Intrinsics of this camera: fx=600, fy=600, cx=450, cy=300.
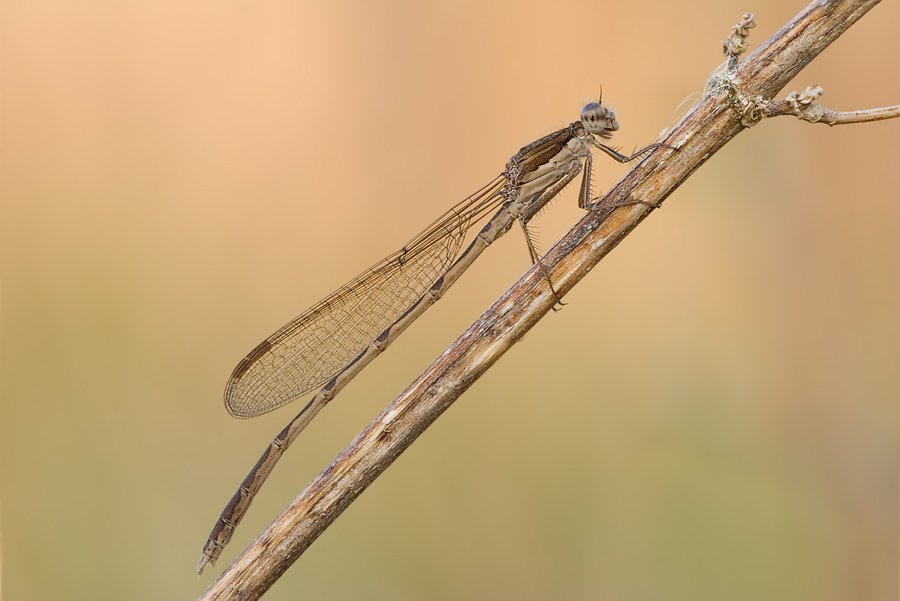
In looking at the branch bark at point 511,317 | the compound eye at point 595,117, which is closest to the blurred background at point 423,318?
the compound eye at point 595,117

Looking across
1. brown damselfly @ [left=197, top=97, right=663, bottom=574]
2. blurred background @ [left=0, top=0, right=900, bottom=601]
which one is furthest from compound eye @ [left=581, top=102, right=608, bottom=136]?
blurred background @ [left=0, top=0, right=900, bottom=601]

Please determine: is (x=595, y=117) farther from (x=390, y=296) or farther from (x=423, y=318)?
(x=423, y=318)

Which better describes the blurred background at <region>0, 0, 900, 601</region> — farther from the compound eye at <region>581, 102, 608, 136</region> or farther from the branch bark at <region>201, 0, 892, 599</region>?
the branch bark at <region>201, 0, 892, 599</region>

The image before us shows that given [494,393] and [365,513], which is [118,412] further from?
[494,393]

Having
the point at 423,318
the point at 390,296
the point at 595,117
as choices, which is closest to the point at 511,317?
the point at 390,296

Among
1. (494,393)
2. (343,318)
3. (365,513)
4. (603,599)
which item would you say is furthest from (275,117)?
(603,599)

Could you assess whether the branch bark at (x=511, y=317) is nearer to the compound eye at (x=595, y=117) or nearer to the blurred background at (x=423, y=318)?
the compound eye at (x=595, y=117)
